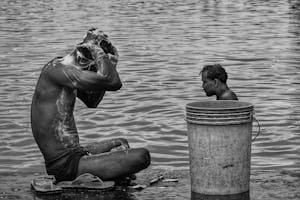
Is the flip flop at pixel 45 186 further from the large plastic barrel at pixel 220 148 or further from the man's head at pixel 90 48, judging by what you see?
the large plastic barrel at pixel 220 148

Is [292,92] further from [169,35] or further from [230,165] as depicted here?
[169,35]

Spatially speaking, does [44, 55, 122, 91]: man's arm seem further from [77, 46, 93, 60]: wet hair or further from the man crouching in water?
[77, 46, 93, 60]: wet hair

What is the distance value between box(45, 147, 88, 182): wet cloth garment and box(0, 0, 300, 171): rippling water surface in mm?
2374

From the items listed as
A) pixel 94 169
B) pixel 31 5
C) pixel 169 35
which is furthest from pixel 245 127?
pixel 31 5

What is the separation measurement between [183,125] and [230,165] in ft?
17.3

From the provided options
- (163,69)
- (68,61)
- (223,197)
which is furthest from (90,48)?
(163,69)

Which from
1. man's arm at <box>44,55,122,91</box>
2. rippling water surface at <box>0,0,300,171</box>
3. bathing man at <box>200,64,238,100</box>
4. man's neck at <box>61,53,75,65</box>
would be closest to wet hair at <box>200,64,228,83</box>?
bathing man at <box>200,64,238,100</box>

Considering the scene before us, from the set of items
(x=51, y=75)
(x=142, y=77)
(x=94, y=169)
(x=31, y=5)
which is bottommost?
(x=31, y=5)

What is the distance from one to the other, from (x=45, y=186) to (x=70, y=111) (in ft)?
2.49

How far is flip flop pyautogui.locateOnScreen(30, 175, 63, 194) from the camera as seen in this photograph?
27.2 ft

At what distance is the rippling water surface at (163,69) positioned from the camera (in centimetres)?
1235

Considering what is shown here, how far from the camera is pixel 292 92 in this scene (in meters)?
16.4

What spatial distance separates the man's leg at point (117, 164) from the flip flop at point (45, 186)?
269mm

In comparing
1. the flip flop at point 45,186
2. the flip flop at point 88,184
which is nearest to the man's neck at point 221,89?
the flip flop at point 88,184
